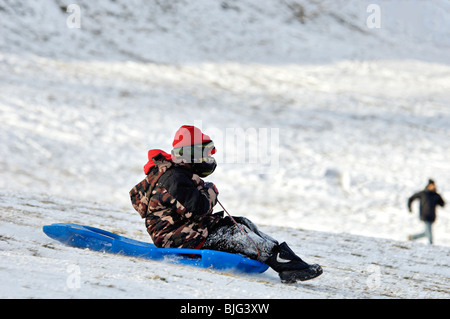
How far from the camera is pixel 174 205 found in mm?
3902

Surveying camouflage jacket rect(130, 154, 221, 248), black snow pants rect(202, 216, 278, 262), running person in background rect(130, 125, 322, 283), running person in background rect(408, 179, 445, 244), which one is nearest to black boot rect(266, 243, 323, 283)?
running person in background rect(130, 125, 322, 283)

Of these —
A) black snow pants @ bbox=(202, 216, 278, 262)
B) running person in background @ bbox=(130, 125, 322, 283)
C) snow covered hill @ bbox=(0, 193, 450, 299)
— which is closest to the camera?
snow covered hill @ bbox=(0, 193, 450, 299)

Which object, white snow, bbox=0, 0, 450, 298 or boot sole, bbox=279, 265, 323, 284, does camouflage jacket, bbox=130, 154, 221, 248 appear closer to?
white snow, bbox=0, 0, 450, 298

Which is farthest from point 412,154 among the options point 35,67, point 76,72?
point 35,67

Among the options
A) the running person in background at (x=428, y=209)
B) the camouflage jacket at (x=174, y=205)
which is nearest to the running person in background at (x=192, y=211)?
the camouflage jacket at (x=174, y=205)

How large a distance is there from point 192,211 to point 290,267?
819 mm

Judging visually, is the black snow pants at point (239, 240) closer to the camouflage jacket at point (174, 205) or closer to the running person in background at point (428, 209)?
the camouflage jacket at point (174, 205)

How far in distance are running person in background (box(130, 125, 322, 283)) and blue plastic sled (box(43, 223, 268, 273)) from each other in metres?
0.08

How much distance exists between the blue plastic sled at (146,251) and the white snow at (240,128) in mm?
110

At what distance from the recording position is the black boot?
367 centimetres

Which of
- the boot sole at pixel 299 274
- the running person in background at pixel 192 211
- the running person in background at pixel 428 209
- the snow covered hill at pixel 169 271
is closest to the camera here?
the snow covered hill at pixel 169 271

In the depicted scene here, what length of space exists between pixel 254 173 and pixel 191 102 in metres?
5.74

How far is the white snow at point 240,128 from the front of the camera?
4.02 meters

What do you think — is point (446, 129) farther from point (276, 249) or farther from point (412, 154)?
point (276, 249)
